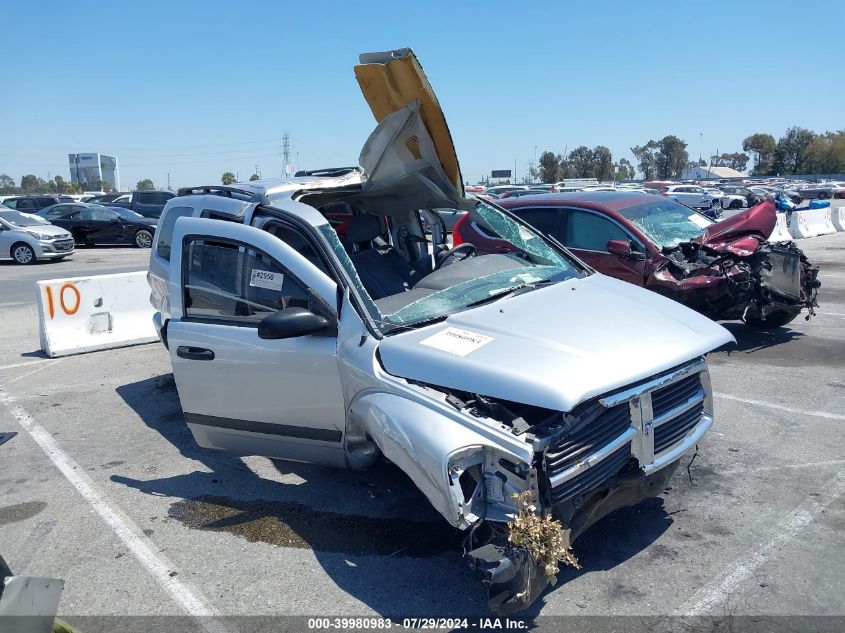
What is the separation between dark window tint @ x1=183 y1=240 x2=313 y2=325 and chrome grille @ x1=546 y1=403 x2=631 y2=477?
70.4 inches

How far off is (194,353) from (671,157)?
11557 cm

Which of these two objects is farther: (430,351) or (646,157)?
(646,157)

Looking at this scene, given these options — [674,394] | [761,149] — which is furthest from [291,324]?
[761,149]

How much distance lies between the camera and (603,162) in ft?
325

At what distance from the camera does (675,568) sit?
143 inches

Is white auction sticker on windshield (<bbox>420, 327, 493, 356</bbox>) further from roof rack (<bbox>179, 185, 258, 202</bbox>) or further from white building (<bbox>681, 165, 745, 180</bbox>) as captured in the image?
white building (<bbox>681, 165, 745, 180</bbox>)

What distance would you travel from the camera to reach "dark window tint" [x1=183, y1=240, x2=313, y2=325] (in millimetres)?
4379

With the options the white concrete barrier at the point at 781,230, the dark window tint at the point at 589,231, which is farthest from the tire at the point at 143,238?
the white concrete barrier at the point at 781,230

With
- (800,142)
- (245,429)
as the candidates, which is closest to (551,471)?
(245,429)

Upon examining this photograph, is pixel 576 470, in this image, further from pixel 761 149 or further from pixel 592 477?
pixel 761 149

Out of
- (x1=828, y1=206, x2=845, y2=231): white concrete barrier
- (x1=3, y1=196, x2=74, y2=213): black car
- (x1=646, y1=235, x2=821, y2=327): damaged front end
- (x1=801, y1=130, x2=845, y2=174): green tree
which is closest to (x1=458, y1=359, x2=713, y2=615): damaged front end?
(x1=646, y1=235, x2=821, y2=327): damaged front end

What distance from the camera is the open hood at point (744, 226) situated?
27.0ft

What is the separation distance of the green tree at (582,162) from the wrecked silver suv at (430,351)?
3873 inches

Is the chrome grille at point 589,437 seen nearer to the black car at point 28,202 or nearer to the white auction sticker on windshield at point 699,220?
the white auction sticker on windshield at point 699,220
